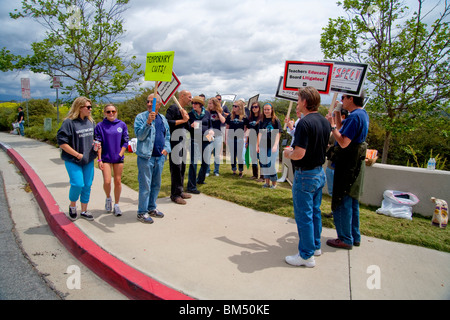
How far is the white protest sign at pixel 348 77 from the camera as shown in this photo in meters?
4.25

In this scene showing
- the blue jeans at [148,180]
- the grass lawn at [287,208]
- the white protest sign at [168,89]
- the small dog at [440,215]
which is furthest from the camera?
the white protest sign at [168,89]

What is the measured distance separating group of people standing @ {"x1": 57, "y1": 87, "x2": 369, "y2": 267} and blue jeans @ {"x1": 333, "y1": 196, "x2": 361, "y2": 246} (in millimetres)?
12

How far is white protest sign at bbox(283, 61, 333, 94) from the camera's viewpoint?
462 cm

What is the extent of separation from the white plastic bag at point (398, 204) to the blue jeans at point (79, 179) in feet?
16.7

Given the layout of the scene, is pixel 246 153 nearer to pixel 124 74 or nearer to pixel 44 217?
pixel 44 217

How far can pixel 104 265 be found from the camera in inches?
129

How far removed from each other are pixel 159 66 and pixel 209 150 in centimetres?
237

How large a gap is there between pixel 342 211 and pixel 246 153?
4329 millimetres

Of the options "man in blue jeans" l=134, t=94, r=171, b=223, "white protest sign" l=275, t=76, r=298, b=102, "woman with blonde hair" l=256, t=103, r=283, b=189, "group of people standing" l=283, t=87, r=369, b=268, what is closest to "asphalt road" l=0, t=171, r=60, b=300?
"man in blue jeans" l=134, t=94, r=171, b=223

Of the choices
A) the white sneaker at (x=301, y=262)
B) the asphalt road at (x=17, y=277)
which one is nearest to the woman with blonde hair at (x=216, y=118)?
the white sneaker at (x=301, y=262)

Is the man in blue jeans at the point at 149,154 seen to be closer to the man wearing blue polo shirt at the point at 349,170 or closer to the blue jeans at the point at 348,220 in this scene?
the man wearing blue polo shirt at the point at 349,170

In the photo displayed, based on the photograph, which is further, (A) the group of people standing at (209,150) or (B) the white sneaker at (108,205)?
(B) the white sneaker at (108,205)

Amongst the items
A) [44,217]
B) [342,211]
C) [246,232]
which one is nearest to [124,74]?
[44,217]
